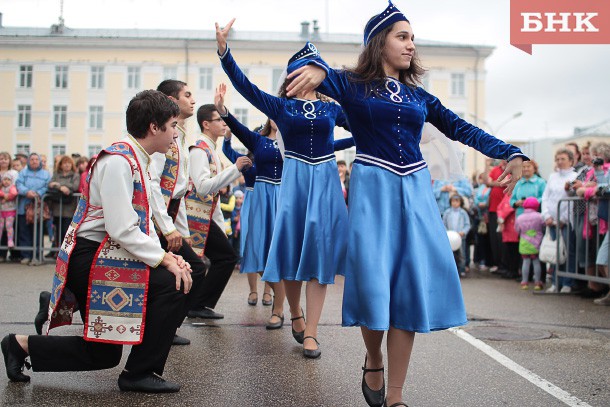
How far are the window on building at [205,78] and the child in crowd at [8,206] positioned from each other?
35.3 metres

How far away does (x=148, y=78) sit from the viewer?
47.4 meters

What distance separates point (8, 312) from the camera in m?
6.79

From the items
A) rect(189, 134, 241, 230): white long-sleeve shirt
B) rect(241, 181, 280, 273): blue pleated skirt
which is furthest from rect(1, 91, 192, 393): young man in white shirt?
rect(241, 181, 280, 273): blue pleated skirt

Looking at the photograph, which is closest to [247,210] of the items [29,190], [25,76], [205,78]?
[29,190]

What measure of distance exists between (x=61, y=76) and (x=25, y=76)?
2.30m

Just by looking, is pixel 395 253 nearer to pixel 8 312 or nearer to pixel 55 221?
pixel 8 312

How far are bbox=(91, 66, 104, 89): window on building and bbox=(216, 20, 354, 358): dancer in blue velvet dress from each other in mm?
45152

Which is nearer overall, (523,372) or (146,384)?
(146,384)

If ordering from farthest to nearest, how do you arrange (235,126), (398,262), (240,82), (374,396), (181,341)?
(235,126) < (181,341) < (240,82) < (374,396) < (398,262)

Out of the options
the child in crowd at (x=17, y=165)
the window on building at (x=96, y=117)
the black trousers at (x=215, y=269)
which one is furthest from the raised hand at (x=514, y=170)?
the window on building at (x=96, y=117)

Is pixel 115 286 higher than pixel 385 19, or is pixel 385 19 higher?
pixel 385 19

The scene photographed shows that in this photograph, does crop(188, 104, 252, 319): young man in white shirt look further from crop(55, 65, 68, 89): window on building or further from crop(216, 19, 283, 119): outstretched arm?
crop(55, 65, 68, 89): window on building

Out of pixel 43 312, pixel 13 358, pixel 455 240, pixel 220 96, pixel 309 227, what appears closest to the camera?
pixel 13 358

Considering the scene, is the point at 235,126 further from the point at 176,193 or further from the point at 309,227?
the point at 309,227
